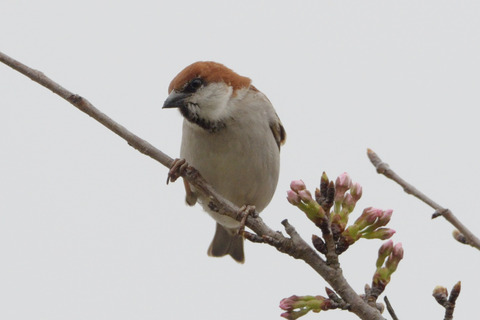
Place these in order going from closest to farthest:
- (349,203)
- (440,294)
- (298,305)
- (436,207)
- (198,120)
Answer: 1. (436,207)
2. (440,294)
3. (298,305)
4. (349,203)
5. (198,120)

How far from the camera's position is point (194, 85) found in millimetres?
4551

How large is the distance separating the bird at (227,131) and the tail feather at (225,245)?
112 centimetres

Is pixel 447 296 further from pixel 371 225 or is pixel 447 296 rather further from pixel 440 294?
pixel 371 225

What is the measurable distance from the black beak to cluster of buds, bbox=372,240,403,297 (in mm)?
2026

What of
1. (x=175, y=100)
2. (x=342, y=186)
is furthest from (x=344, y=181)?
(x=175, y=100)

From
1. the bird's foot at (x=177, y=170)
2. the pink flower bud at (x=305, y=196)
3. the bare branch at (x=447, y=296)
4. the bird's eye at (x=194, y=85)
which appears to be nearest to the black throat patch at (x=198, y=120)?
the bird's eye at (x=194, y=85)

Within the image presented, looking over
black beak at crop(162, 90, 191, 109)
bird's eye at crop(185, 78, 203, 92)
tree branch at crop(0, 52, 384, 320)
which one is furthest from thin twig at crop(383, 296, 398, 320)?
bird's eye at crop(185, 78, 203, 92)

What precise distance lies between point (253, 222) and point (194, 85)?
1.75 meters

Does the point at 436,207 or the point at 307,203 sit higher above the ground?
the point at 307,203

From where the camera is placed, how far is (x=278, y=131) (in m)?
5.33

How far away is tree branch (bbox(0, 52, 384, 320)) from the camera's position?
2502mm

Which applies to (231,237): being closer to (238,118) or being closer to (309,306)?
(238,118)

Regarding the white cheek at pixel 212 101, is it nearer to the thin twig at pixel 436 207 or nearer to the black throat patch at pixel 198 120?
the black throat patch at pixel 198 120

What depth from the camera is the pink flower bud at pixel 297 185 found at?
278cm
